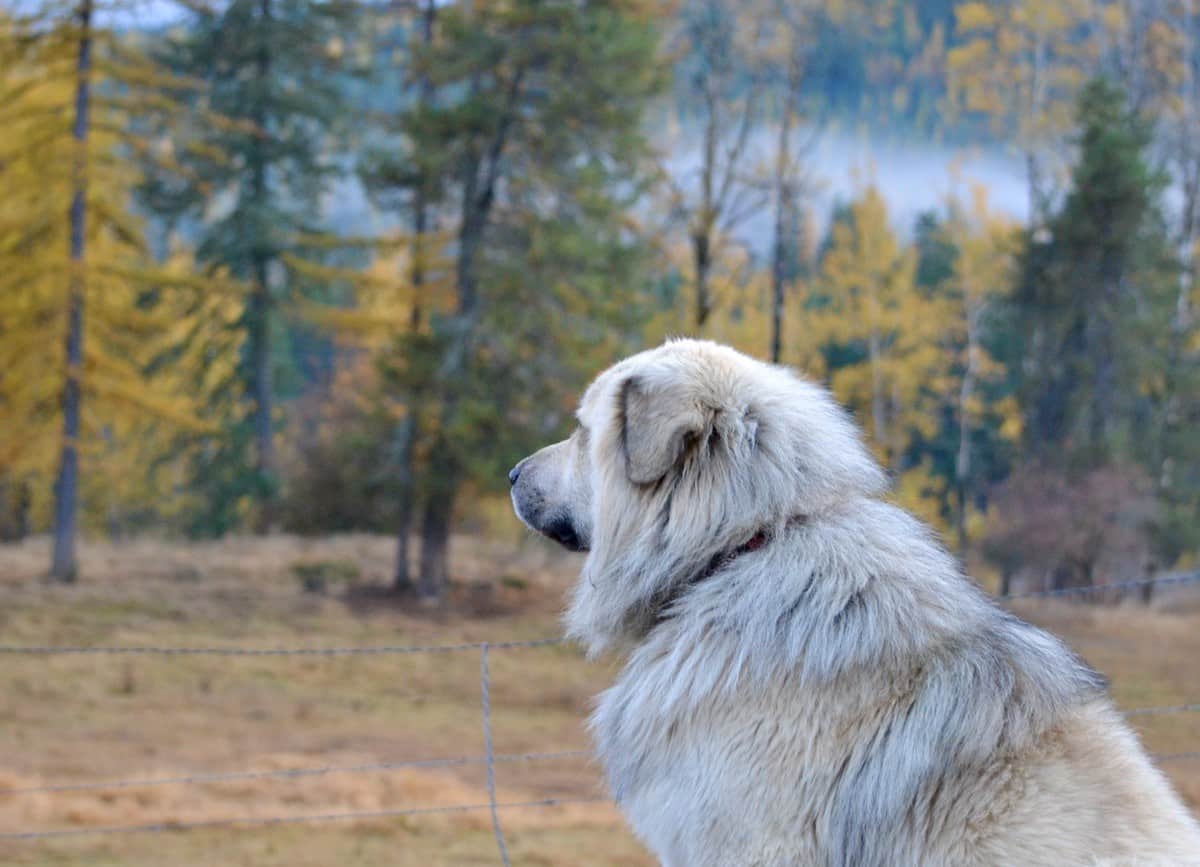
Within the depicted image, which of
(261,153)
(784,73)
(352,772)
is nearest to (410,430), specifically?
(784,73)

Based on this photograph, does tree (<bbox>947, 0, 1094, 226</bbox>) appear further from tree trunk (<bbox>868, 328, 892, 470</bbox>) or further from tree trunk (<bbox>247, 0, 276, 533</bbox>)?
tree trunk (<bbox>247, 0, 276, 533</bbox>)

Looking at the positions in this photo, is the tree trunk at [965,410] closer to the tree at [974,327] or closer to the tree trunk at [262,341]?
the tree at [974,327]

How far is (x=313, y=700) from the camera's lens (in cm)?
1631

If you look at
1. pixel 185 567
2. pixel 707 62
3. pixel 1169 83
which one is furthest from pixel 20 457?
pixel 1169 83

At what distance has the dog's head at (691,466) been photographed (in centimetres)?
306

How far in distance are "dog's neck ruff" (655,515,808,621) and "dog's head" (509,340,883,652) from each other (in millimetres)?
15

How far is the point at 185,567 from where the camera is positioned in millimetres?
27406

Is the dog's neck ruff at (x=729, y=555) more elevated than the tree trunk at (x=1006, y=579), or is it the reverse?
the dog's neck ruff at (x=729, y=555)

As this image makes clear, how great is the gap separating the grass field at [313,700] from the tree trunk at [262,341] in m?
2.29

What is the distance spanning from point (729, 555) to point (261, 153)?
102 ft

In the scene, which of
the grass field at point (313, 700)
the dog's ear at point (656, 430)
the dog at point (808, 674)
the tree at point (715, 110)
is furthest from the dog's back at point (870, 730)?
the tree at point (715, 110)

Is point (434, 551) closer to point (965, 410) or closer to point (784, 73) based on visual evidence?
point (784, 73)

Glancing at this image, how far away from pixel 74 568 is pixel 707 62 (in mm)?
17374

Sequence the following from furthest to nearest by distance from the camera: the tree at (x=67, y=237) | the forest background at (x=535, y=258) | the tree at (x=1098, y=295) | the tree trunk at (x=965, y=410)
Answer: the tree trunk at (x=965, y=410)
the tree at (x=1098, y=295)
the tree at (x=67, y=237)
the forest background at (x=535, y=258)
